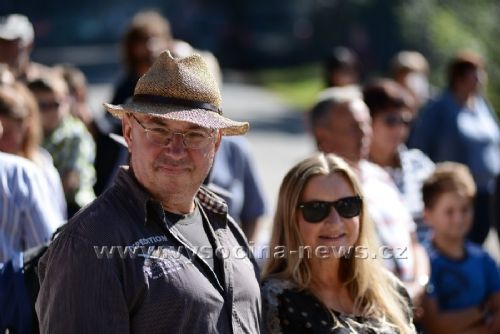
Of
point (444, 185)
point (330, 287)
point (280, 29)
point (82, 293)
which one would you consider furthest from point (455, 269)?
point (280, 29)

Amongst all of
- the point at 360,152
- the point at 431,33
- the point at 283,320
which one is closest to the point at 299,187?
the point at 283,320

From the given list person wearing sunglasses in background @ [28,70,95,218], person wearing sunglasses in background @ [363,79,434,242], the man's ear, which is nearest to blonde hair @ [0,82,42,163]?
person wearing sunglasses in background @ [28,70,95,218]

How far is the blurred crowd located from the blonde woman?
14 centimetres

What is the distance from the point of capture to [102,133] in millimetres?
6324

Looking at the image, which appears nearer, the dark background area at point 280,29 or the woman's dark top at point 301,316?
the woman's dark top at point 301,316

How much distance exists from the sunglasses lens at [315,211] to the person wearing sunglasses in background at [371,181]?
3.65 ft

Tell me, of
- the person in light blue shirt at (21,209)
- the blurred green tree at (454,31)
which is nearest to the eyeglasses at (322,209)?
the person in light blue shirt at (21,209)

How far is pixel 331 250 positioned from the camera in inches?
162

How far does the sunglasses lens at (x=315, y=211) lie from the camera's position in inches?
161

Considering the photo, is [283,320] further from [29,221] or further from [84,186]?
[84,186]

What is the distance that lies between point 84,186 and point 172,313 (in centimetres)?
353

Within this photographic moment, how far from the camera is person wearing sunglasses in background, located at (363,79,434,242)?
610 cm

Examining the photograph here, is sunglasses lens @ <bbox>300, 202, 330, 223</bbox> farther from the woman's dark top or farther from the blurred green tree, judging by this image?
the blurred green tree

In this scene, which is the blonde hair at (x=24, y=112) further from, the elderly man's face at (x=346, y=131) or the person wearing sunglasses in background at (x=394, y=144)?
the person wearing sunglasses in background at (x=394, y=144)
